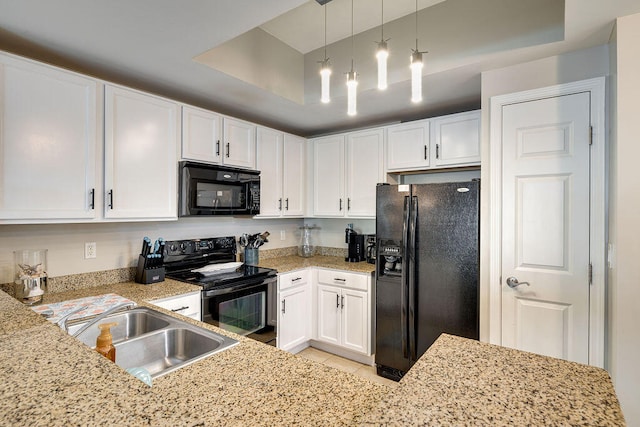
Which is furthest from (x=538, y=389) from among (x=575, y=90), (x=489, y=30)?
(x=489, y=30)

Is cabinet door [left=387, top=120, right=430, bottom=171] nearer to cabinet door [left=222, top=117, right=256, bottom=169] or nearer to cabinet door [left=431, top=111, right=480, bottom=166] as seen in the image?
cabinet door [left=431, top=111, right=480, bottom=166]

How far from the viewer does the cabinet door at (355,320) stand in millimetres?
2889

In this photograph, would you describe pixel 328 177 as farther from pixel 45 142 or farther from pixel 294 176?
pixel 45 142

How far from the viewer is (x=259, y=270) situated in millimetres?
2775

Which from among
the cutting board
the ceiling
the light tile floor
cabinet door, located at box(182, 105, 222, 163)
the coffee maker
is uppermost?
the ceiling

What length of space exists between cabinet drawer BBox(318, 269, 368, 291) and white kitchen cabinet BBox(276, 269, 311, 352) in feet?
0.50

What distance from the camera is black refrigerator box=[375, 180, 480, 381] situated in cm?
232

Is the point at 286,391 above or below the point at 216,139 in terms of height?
below

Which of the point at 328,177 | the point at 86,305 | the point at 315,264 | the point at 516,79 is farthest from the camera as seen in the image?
the point at 328,177

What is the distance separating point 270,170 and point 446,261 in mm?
1794

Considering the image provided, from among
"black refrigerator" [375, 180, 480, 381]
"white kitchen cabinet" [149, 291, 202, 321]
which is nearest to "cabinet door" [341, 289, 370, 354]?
"black refrigerator" [375, 180, 480, 381]

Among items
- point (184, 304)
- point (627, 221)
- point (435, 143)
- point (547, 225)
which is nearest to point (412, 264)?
point (547, 225)

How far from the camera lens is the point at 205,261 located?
2.91m

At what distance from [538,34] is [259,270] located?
2.50m
